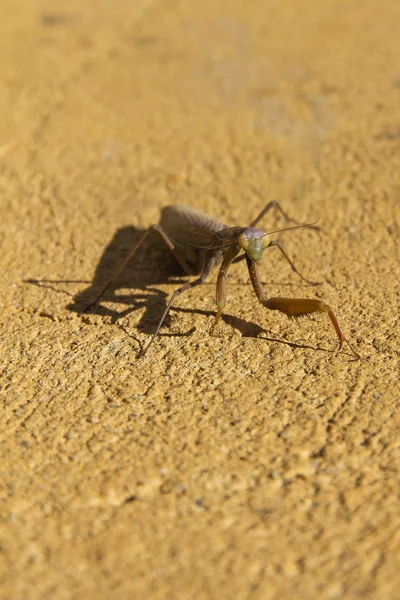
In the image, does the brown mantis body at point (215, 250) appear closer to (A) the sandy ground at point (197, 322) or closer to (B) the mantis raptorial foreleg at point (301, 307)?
(B) the mantis raptorial foreleg at point (301, 307)

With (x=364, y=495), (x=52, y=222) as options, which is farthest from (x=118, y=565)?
(x=52, y=222)

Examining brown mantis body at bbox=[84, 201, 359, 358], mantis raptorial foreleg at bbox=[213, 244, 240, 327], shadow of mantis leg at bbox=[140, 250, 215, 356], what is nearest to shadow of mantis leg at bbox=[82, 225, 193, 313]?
brown mantis body at bbox=[84, 201, 359, 358]

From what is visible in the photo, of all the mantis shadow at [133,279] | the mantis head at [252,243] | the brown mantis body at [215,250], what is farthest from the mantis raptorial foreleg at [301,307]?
the mantis shadow at [133,279]

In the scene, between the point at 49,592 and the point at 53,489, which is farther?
the point at 53,489

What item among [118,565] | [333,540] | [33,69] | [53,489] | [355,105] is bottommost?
[333,540]

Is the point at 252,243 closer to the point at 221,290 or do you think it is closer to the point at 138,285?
the point at 221,290

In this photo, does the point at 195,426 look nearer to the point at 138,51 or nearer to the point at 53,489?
the point at 53,489

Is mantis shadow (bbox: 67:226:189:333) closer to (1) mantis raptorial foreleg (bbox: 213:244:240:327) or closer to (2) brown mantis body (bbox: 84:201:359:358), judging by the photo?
(2) brown mantis body (bbox: 84:201:359:358)
